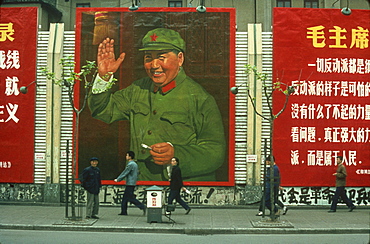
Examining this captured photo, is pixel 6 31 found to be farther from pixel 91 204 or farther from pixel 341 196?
pixel 341 196

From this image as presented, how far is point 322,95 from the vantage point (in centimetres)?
1900

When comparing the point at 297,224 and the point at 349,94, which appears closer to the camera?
the point at 297,224

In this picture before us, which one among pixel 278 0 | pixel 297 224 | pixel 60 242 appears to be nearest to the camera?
pixel 60 242

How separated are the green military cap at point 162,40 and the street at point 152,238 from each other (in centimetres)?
766

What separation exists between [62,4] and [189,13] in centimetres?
1602

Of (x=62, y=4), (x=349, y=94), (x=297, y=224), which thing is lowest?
(x=297, y=224)

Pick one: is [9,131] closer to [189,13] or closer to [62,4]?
[189,13]

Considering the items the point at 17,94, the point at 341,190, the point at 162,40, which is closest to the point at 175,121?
the point at 162,40

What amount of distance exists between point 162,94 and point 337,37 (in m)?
6.57

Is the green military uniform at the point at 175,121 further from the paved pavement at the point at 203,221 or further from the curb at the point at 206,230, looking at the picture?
the curb at the point at 206,230

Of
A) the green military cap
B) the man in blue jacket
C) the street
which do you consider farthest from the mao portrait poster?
the street

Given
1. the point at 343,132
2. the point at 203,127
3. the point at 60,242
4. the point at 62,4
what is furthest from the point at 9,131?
the point at 62,4

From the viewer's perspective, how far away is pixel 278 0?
1277 inches

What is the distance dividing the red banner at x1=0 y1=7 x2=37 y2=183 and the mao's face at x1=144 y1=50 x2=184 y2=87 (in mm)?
4359
